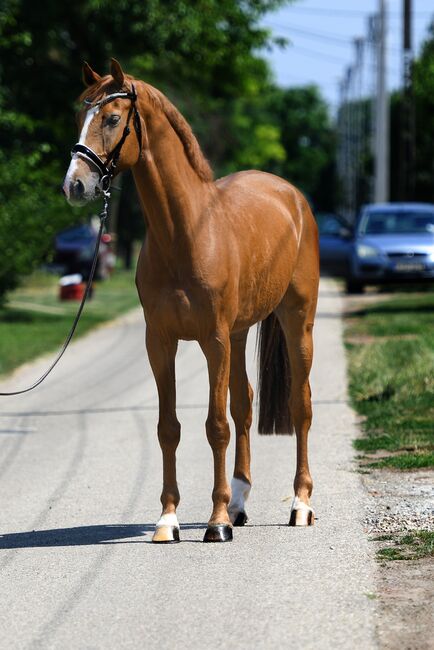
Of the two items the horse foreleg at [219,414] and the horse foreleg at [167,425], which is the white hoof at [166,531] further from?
the horse foreleg at [219,414]

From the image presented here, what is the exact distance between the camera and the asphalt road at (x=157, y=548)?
18.6 feet

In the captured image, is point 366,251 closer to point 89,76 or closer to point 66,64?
point 66,64

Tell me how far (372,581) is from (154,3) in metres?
26.0

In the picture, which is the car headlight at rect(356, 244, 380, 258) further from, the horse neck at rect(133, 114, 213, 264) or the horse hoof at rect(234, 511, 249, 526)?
the horse neck at rect(133, 114, 213, 264)

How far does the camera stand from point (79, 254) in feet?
124

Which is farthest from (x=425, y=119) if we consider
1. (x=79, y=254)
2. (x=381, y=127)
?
(x=79, y=254)

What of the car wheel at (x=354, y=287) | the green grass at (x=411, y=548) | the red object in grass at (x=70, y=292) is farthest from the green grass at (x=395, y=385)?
the red object in grass at (x=70, y=292)

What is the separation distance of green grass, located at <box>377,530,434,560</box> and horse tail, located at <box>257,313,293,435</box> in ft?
4.94

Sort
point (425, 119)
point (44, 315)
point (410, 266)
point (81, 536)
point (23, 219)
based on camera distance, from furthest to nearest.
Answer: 1. point (425, 119)
2. point (410, 266)
3. point (44, 315)
4. point (23, 219)
5. point (81, 536)

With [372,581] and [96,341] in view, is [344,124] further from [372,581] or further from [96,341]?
[372,581]

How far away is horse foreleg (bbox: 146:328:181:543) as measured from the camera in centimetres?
732

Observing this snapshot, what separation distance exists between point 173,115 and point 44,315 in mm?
18371

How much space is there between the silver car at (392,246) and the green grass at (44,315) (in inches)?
182

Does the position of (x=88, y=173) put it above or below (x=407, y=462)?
above
